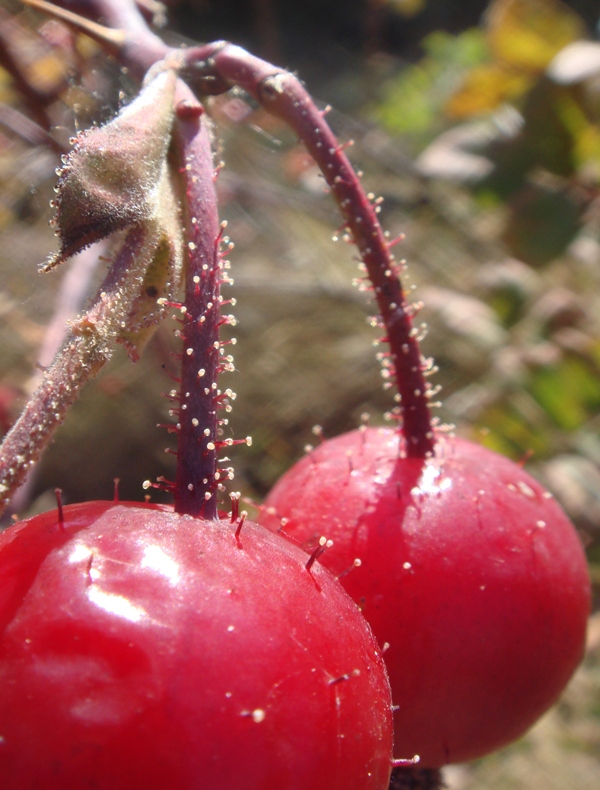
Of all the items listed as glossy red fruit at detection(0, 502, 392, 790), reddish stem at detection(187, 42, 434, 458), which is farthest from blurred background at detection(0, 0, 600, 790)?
glossy red fruit at detection(0, 502, 392, 790)

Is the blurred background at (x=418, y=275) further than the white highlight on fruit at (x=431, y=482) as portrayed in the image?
Yes

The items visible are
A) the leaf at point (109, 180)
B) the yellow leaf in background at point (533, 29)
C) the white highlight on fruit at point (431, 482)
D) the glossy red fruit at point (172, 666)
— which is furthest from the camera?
the yellow leaf in background at point (533, 29)

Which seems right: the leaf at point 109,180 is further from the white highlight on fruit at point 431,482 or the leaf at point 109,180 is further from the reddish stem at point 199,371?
the white highlight on fruit at point 431,482

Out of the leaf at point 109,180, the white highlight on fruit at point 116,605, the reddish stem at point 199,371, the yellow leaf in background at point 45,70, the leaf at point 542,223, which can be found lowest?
the white highlight on fruit at point 116,605

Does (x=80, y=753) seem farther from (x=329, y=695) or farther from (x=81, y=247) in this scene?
(x=81, y=247)

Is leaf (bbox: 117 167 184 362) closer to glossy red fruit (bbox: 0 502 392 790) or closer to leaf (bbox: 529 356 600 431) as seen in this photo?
Result: glossy red fruit (bbox: 0 502 392 790)

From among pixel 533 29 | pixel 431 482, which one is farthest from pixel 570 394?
pixel 431 482

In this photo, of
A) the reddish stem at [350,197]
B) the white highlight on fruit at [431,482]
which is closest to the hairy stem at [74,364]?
the reddish stem at [350,197]
